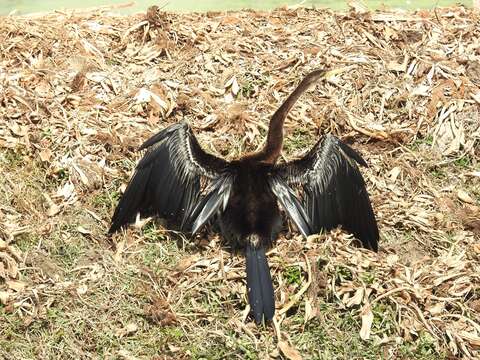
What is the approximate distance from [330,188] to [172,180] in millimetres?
1080

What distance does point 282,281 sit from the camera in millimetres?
5066

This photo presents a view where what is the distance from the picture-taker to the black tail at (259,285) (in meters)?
4.78

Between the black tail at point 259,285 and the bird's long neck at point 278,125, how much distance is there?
0.68 metres

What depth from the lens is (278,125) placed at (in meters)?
5.30

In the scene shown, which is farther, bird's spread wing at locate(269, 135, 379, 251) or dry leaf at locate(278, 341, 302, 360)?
bird's spread wing at locate(269, 135, 379, 251)

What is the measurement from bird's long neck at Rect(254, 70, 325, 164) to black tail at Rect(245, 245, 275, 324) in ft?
2.22

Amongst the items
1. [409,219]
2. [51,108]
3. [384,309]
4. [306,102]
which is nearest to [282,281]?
[384,309]

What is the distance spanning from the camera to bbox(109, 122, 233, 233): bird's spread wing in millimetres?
5387

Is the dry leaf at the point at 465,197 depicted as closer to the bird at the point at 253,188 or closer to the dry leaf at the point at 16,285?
the bird at the point at 253,188

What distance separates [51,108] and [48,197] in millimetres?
909

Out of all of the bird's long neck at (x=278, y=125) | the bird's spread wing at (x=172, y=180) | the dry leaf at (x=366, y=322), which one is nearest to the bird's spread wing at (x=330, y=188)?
the bird's long neck at (x=278, y=125)

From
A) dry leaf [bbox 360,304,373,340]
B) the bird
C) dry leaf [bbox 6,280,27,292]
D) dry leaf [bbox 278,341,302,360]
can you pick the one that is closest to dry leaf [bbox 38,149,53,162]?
the bird

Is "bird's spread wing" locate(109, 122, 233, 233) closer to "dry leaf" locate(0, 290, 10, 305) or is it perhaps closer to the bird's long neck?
the bird's long neck

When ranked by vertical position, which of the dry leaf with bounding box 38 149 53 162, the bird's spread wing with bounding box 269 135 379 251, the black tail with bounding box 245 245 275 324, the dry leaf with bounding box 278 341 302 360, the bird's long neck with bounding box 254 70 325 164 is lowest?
the dry leaf with bounding box 278 341 302 360
